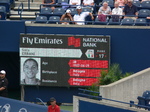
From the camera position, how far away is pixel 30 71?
2336 cm

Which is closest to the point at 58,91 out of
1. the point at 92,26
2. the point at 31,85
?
the point at 31,85

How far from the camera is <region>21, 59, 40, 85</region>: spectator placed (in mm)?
23328

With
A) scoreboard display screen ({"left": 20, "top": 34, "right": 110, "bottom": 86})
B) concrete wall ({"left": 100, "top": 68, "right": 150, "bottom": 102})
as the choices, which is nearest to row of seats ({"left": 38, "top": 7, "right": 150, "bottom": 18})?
scoreboard display screen ({"left": 20, "top": 34, "right": 110, "bottom": 86})

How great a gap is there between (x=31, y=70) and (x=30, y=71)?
5 cm

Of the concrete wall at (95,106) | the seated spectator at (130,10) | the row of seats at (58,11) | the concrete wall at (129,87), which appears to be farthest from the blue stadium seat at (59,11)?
the concrete wall at (95,106)

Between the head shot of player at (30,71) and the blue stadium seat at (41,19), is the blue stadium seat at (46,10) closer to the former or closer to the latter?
the blue stadium seat at (41,19)

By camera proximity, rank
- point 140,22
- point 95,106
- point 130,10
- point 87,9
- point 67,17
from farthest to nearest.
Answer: point 87,9 < point 130,10 < point 67,17 < point 140,22 < point 95,106

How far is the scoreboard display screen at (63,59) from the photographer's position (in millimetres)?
22891

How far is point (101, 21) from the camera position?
23125 mm

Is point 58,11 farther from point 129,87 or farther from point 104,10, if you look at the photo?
point 129,87

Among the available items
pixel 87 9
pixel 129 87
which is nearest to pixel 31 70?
pixel 87 9

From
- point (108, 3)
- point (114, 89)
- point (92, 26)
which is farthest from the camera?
point (108, 3)

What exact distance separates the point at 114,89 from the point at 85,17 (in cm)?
394

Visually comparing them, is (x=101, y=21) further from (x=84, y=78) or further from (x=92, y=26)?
(x=84, y=78)
